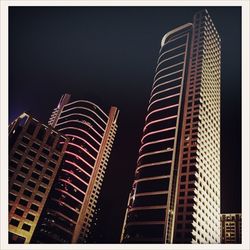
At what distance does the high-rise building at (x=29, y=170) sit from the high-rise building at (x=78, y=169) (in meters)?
6.17

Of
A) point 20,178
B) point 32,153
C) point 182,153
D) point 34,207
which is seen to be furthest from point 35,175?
point 182,153

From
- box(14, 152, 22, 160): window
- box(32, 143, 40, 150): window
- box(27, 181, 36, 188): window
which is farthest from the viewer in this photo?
box(32, 143, 40, 150): window

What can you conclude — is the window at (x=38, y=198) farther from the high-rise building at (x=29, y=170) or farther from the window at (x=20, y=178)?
the window at (x=20, y=178)

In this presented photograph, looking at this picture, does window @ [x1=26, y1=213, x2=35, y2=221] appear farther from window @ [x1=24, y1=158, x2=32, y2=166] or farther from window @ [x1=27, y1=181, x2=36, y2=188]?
window @ [x1=24, y1=158, x2=32, y2=166]

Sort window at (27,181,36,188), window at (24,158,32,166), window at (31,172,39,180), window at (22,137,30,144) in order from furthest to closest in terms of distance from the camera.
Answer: window at (22,137,30,144) < window at (31,172,39,180) < window at (24,158,32,166) < window at (27,181,36,188)

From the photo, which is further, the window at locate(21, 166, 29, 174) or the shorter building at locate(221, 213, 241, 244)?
the shorter building at locate(221, 213, 241, 244)

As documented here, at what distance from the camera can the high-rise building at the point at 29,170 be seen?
3978cm

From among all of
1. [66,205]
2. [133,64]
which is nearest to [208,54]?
[66,205]

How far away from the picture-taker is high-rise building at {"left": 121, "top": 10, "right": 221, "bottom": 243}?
47.0 meters

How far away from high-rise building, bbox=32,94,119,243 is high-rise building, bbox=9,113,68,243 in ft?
20.2

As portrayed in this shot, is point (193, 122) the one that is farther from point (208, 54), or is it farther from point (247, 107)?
point (247, 107)

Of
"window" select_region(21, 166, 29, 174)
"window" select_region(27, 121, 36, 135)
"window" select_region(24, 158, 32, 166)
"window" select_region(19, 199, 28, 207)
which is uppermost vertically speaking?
"window" select_region(27, 121, 36, 135)

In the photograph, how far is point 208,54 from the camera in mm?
61875

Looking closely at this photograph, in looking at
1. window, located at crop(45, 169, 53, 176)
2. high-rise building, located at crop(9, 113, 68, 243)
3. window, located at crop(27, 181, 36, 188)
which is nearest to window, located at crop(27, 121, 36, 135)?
high-rise building, located at crop(9, 113, 68, 243)
